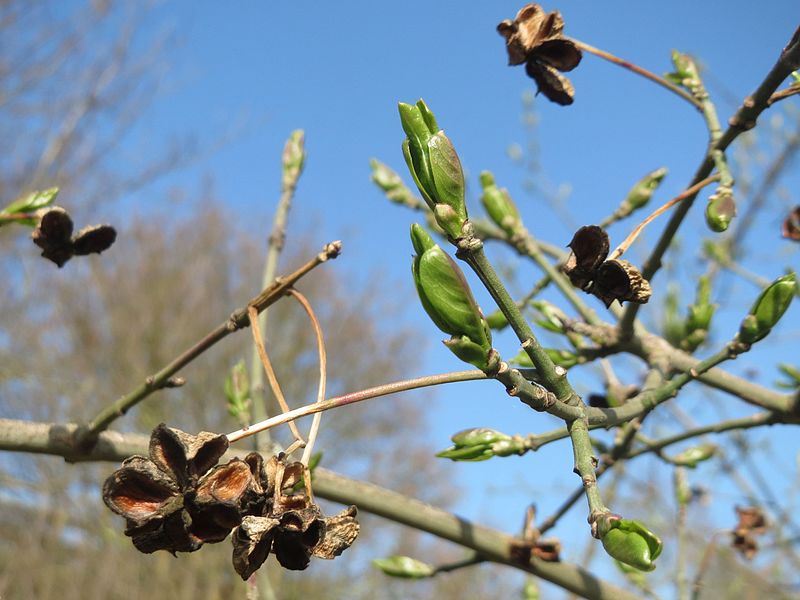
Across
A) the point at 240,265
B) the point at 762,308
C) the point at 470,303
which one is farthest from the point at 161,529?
the point at 240,265

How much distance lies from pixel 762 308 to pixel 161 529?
2.19 ft

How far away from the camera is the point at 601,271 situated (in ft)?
2.36

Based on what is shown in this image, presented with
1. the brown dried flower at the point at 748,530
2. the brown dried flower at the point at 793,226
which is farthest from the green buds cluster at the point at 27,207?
the brown dried flower at the point at 748,530

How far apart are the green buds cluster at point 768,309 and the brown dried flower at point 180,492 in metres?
0.59

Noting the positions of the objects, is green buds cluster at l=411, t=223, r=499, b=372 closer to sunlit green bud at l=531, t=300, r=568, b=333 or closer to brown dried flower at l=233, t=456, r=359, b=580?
brown dried flower at l=233, t=456, r=359, b=580

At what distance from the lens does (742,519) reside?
6.01 feet

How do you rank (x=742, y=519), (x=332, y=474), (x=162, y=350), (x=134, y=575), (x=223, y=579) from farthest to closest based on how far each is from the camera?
(x=162, y=350), (x=223, y=579), (x=134, y=575), (x=742, y=519), (x=332, y=474)

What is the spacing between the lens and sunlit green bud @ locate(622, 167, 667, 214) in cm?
142

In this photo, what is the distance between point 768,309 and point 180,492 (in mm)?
650

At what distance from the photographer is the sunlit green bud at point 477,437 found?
3.08ft

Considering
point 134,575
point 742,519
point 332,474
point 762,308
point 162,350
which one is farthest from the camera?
point 162,350

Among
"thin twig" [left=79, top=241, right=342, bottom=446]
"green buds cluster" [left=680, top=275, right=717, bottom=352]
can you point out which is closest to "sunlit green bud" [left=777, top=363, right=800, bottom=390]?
"green buds cluster" [left=680, top=275, right=717, bottom=352]

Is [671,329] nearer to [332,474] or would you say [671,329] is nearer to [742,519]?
[742,519]

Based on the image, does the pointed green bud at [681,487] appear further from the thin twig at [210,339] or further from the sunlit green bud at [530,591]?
the thin twig at [210,339]
